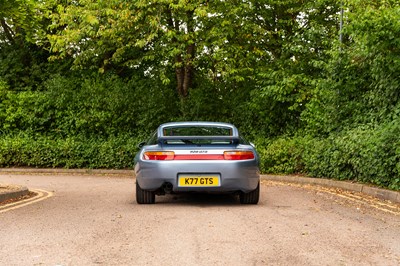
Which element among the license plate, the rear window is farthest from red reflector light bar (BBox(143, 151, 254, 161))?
the rear window

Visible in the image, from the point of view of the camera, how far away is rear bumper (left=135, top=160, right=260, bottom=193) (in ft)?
30.8

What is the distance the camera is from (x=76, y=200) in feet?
36.8

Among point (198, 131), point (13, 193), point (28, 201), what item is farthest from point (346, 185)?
point (13, 193)

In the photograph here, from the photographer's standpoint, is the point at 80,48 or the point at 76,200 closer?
the point at 76,200

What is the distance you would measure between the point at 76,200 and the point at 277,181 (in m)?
7.27

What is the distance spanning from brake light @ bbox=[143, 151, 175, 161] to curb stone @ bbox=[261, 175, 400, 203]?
Result: 444 cm

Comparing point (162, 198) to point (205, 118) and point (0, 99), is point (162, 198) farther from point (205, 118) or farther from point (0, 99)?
point (0, 99)

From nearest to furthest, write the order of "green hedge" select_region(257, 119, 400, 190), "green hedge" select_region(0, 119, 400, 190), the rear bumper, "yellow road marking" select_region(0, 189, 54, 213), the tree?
1. the rear bumper
2. "yellow road marking" select_region(0, 189, 54, 213)
3. "green hedge" select_region(257, 119, 400, 190)
4. "green hedge" select_region(0, 119, 400, 190)
5. the tree

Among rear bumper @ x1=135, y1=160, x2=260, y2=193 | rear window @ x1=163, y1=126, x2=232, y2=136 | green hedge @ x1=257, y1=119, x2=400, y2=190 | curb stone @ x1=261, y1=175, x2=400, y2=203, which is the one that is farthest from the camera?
green hedge @ x1=257, y1=119, x2=400, y2=190

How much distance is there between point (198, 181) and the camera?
942cm

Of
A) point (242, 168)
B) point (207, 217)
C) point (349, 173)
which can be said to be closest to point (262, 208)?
point (242, 168)

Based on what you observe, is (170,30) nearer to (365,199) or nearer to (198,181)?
(365,199)

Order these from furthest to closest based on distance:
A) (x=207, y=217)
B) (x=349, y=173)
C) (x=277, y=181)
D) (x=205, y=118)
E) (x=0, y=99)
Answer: (x=0, y=99) < (x=205, y=118) < (x=277, y=181) < (x=349, y=173) < (x=207, y=217)

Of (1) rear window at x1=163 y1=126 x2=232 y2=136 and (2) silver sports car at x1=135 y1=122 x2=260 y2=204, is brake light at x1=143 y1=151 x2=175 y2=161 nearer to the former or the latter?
(2) silver sports car at x1=135 y1=122 x2=260 y2=204
